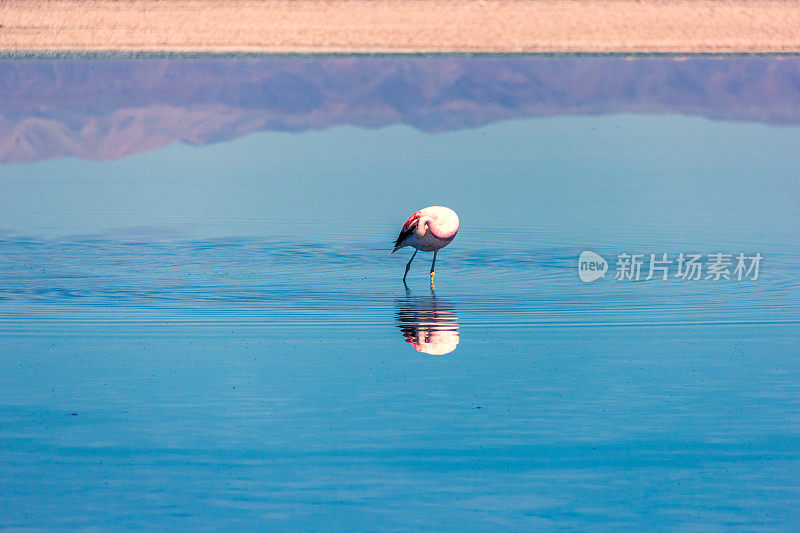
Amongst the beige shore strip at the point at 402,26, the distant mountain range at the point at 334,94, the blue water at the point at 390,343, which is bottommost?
the blue water at the point at 390,343

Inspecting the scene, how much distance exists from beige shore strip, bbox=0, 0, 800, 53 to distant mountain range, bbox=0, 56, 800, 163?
5.30ft

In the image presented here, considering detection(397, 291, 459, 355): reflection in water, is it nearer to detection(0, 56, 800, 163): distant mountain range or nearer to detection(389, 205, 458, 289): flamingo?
detection(389, 205, 458, 289): flamingo

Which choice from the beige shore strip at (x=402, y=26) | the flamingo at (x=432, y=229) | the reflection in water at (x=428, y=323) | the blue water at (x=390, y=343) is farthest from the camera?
the beige shore strip at (x=402, y=26)

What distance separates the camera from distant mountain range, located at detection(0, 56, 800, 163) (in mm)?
20359

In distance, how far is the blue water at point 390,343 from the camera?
18.0 ft

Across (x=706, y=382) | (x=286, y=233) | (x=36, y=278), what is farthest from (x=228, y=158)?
(x=706, y=382)

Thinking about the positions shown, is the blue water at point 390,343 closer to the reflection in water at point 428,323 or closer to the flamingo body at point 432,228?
the reflection in water at point 428,323

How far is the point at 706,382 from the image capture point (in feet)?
23.8

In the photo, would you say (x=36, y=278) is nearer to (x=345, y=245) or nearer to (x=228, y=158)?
(x=345, y=245)

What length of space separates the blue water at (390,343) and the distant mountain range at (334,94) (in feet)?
5.19

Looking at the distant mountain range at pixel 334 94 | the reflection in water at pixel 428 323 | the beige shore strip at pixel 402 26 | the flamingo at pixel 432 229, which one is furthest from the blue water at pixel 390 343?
the beige shore strip at pixel 402 26

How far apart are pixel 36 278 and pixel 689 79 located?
51.0ft

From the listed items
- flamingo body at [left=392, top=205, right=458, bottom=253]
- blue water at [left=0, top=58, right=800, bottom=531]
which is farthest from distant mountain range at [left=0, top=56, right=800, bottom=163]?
flamingo body at [left=392, top=205, right=458, bottom=253]

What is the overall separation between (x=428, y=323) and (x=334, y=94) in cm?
1421
